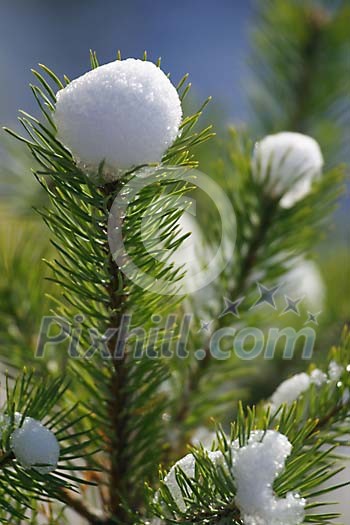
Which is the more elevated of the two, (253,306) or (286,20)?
(286,20)

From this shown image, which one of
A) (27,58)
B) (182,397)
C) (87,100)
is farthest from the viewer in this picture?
(27,58)

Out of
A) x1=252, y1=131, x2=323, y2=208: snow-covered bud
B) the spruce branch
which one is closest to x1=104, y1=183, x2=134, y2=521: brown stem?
the spruce branch

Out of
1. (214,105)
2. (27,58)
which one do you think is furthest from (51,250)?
(27,58)

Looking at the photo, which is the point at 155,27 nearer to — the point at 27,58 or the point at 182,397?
the point at 27,58

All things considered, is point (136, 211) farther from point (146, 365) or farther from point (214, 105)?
point (214, 105)

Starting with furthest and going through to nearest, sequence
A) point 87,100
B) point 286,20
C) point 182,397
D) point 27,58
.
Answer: point 27,58, point 286,20, point 182,397, point 87,100

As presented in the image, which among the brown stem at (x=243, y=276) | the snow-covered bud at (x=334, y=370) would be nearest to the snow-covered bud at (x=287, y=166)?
the brown stem at (x=243, y=276)

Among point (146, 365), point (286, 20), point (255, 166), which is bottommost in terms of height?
point (146, 365)

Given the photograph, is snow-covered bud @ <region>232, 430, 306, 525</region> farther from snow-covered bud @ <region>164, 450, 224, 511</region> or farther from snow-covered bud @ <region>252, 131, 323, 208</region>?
snow-covered bud @ <region>252, 131, 323, 208</region>

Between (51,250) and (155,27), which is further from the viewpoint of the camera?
(155,27)
